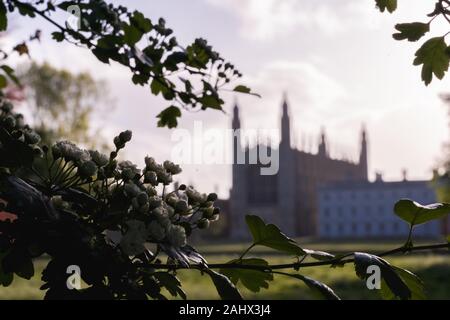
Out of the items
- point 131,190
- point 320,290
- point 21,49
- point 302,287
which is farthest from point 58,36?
point 302,287

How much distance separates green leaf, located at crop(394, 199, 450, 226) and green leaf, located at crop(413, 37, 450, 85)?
0.59m

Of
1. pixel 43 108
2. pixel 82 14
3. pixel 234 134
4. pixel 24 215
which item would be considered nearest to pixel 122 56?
pixel 82 14

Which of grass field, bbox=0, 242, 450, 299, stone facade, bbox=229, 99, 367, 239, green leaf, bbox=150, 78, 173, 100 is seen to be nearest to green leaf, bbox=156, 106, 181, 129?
green leaf, bbox=150, 78, 173, 100

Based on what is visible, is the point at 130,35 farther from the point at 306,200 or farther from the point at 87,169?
the point at 306,200

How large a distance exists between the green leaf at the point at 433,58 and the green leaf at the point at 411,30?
0.13 ft

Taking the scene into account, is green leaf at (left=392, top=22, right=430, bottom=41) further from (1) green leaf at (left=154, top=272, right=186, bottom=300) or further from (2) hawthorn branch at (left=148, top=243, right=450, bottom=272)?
(1) green leaf at (left=154, top=272, right=186, bottom=300)

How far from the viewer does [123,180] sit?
1.99 m

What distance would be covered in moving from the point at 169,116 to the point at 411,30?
1.07 meters

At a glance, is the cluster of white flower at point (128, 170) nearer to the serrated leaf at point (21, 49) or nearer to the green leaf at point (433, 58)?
the green leaf at point (433, 58)

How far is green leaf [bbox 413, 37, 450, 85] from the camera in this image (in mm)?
2217

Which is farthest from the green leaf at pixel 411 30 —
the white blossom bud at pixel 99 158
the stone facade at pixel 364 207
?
the stone facade at pixel 364 207

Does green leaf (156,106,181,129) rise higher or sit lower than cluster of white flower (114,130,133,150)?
higher
